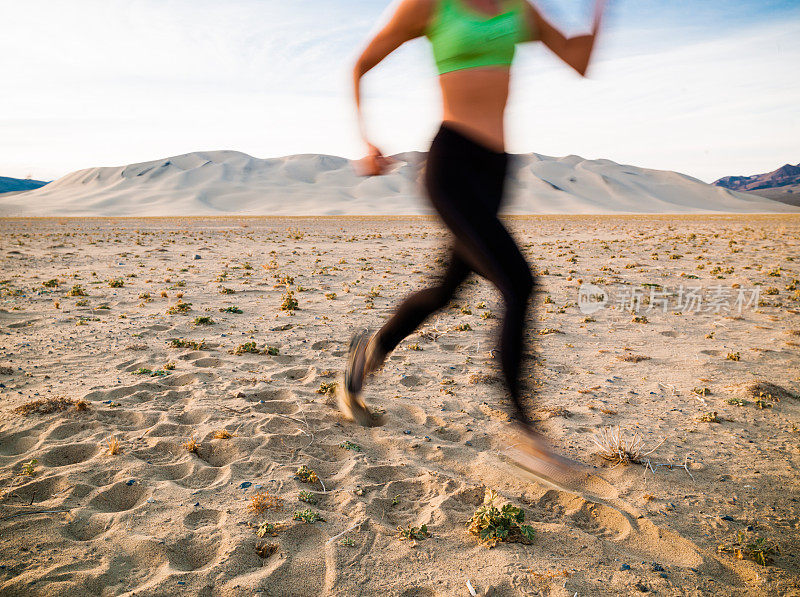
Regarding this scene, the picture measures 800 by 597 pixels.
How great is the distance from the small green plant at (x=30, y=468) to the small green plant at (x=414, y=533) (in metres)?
1.81

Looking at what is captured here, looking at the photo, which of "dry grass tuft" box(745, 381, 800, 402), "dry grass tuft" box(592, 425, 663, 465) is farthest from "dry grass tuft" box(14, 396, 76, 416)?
"dry grass tuft" box(745, 381, 800, 402)

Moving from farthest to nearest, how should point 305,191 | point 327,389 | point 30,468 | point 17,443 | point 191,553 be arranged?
point 305,191 → point 327,389 → point 17,443 → point 30,468 → point 191,553

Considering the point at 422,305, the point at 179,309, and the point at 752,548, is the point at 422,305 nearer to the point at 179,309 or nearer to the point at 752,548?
the point at 752,548

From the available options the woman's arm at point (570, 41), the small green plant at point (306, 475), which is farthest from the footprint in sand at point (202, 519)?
the woman's arm at point (570, 41)

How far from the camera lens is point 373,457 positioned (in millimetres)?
2709

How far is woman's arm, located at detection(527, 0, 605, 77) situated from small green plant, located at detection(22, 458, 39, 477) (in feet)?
10.2

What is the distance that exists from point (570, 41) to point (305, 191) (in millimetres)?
102504

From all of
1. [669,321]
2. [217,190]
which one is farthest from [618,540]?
[217,190]

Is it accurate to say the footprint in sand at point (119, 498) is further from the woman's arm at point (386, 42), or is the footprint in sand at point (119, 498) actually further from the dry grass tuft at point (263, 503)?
the woman's arm at point (386, 42)

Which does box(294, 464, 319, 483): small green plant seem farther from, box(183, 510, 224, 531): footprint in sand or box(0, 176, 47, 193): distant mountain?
box(0, 176, 47, 193): distant mountain

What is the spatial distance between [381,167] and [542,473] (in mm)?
1722

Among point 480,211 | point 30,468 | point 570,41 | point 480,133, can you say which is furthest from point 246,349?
point 570,41

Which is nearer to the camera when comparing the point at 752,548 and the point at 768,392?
the point at 752,548

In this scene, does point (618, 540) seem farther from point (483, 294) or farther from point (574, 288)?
point (574, 288)
